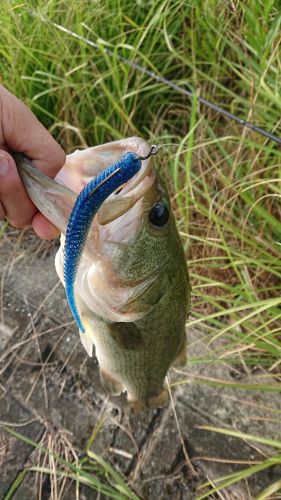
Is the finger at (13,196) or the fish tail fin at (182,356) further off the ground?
the finger at (13,196)

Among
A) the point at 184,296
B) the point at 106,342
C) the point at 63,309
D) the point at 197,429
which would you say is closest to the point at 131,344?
the point at 106,342

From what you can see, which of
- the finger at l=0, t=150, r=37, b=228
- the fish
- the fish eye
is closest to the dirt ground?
the fish

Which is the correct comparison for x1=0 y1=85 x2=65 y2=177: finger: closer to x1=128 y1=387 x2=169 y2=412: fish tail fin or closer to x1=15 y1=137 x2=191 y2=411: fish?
x1=15 y1=137 x2=191 y2=411: fish

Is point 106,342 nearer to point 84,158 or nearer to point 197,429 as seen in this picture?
point 84,158

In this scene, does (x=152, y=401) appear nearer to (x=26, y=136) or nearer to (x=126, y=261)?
(x=126, y=261)

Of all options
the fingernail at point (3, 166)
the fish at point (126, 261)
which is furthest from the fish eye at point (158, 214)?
the fingernail at point (3, 166)

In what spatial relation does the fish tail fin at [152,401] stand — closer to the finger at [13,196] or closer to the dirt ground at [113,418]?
the dirt ground at [113,418]

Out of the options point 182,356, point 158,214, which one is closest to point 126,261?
point 158,214
